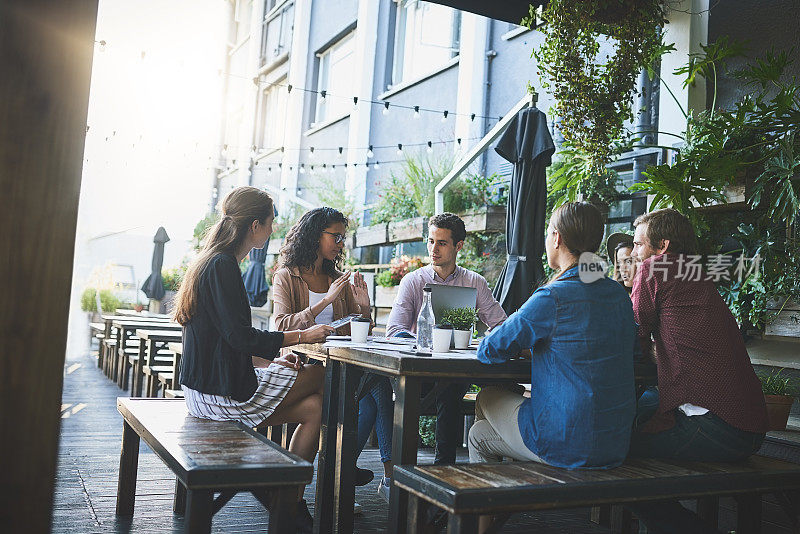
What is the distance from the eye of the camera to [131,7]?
6746 mm

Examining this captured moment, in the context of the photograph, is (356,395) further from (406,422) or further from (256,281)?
(256,281)

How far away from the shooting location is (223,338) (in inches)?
105

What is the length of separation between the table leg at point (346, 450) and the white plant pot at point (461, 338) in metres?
0.42

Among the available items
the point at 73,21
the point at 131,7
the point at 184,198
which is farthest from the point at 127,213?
the point at 73,21

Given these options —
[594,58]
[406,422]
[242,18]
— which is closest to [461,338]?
[406,422]

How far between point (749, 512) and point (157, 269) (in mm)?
10493

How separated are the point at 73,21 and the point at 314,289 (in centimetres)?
250

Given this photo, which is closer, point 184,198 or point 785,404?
point 785,404

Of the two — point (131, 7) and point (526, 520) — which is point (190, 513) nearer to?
point (526, 520)

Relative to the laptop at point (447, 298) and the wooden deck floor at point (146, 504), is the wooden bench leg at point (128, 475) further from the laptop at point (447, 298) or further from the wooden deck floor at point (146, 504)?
the laptop at point (447, 298)

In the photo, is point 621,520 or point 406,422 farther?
point 621,520

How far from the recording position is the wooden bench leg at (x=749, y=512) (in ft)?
7.98

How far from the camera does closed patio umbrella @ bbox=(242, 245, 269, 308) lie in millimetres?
7863

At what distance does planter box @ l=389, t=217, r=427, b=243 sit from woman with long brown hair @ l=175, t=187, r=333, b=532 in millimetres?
3779
